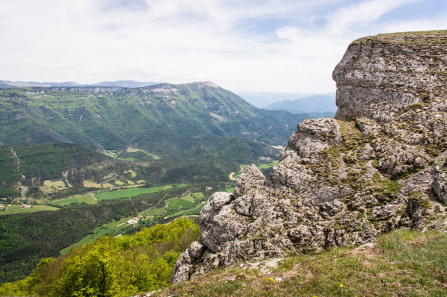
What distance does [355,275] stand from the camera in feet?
54.7

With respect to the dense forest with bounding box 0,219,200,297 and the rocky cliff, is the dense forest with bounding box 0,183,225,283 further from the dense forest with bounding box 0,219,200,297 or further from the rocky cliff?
the rocky cliff

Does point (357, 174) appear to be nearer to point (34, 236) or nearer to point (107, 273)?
point (107, 273)

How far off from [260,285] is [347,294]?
6.16 metres

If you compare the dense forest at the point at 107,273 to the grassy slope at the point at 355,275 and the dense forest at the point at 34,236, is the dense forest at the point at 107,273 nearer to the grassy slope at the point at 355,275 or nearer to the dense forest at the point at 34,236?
the grassy slope at the point at 355,275

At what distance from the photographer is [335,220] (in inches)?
961

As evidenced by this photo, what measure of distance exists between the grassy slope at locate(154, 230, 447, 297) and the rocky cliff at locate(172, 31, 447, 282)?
2.89 metres

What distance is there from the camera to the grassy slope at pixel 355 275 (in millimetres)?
14914

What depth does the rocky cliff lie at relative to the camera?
76.1ft

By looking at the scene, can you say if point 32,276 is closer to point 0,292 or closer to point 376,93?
point 0,292

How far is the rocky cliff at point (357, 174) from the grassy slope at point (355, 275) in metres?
2.89

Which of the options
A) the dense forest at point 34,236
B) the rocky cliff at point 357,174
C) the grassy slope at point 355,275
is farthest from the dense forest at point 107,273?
the dense forest at point 34,236

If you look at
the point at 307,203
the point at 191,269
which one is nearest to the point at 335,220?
the point at 307,203

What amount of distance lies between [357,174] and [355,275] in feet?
43.0

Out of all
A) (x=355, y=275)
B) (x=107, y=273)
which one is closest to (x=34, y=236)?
(x=107, y=273)
